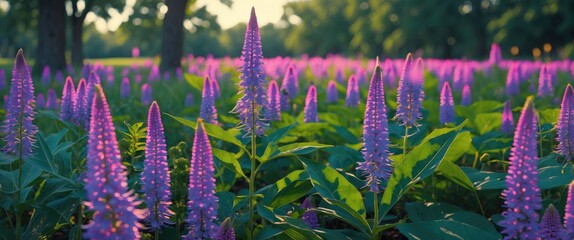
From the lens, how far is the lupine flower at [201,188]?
6.63 feet

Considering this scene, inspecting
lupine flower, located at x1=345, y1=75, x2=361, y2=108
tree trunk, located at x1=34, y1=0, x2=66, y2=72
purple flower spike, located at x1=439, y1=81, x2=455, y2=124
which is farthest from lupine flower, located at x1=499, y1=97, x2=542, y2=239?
tree trunk, located at x1=34, y1=0, x2=66, y2=72

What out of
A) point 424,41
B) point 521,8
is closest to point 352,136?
point 521,8

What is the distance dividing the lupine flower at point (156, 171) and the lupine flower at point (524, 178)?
1.36m

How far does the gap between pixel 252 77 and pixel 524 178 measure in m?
1.37

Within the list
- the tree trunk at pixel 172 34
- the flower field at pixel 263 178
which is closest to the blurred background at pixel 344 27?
the tree trunk at pixel 172 34

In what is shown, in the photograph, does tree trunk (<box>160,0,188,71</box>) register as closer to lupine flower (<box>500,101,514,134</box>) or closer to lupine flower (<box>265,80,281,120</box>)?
lupine flower (<box>265,80,281,120</box>)

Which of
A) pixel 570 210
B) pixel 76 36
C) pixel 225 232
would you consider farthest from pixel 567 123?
pixel 76 36

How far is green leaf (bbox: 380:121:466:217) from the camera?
2.71m

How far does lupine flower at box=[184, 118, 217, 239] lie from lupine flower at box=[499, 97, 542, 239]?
43.4 inches

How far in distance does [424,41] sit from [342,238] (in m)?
61.7

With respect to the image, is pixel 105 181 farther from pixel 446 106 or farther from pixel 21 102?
pixel 446 106

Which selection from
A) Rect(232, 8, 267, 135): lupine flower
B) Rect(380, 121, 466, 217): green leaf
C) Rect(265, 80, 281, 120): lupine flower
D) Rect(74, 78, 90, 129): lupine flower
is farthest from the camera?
Rect(265, 80, 281, 120): lupine flower

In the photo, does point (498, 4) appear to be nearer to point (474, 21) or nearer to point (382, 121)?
point (474, 21)

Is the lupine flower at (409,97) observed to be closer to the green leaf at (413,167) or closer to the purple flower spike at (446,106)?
the green leaf at (413,167)
